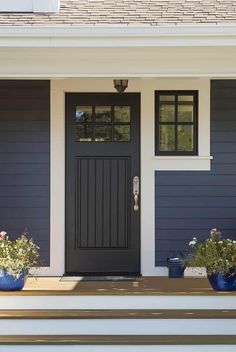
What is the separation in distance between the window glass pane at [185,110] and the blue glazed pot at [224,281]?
6.68 ft

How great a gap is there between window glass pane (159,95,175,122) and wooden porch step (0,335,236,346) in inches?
103

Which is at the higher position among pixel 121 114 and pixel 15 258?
pixel 121 114

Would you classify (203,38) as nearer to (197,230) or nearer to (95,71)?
(95,71)

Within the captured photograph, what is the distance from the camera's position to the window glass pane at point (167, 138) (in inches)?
277

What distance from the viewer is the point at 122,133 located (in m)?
7.08

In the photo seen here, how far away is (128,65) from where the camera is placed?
5.65m

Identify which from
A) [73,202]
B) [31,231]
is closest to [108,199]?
[73,202]

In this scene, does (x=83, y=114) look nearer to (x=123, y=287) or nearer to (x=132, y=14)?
(x=132, y=14)

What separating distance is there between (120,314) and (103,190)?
1.91 m

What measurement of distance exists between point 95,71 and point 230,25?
122 centimetres

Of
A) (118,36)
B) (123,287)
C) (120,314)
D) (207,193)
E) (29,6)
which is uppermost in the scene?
(29,6)

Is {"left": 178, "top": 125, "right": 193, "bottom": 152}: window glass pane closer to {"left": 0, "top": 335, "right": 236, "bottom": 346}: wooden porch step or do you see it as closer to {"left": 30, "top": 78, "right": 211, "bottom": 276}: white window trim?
{"left": 30, "top": 78, "right": 211, "bottom": 276}: white window trim

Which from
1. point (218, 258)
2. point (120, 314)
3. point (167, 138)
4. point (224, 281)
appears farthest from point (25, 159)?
point (224, 281)

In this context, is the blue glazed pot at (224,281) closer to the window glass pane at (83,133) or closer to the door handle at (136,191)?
the door handle at (136,191)
